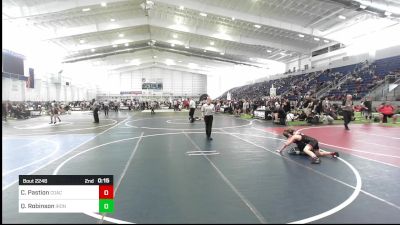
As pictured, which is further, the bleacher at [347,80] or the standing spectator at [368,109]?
the bleacher at [347,80]

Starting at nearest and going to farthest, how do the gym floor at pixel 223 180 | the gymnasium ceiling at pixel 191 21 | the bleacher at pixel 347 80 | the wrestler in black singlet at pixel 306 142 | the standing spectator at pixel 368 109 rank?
the gym floor at pixel 223 180
the wrestler in black singlet at pixel 306 142
the standing spectator at pixel 368 109
the gymnasium ceiling at pixel 191 21
the bleacher at pixel 347 80

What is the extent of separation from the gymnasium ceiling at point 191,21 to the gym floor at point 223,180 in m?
16.2

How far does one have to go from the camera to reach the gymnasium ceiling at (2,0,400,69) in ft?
74.0

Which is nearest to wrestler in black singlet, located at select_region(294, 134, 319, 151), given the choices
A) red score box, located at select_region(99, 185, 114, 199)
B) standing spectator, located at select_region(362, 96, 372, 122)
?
red score box, located at select_region(99, 185, 114, 199)

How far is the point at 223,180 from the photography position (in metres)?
5.66

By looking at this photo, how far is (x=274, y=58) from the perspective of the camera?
153 ft

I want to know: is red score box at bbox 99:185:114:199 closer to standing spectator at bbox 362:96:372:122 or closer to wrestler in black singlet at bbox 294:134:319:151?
wrestler in black singlet at bbox 294:134:319:151

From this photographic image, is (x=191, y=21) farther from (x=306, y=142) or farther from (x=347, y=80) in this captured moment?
(x=306, y=142)

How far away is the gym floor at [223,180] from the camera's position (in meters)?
4.01

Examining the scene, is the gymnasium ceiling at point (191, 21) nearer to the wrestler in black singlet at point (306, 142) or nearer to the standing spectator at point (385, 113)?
the standing spectator at point (385, 113)

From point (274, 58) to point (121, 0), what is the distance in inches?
1149

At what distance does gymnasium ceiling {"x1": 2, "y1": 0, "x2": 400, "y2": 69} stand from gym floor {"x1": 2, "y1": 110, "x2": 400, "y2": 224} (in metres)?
16.2

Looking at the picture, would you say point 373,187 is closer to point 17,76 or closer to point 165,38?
point 17,76

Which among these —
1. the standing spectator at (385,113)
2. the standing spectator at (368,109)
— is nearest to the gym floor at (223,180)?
the standing spectator at (385,113)
